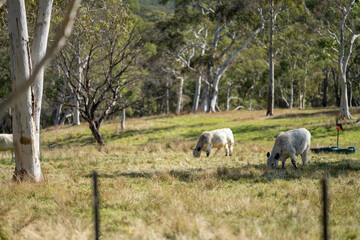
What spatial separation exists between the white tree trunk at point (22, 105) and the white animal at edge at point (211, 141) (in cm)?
690

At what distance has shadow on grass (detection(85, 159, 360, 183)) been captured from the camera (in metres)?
8.75

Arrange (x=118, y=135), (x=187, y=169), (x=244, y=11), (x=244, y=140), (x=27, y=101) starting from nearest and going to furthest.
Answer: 1. (x=27, y=101)
2. (x=187, y=169)
3. (x=244, y=140)
4. (x=118, y=135)
5. (x=244, y=11)

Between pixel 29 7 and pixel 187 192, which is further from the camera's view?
pixel 29 7

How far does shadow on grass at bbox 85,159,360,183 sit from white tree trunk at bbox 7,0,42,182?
1.89 m

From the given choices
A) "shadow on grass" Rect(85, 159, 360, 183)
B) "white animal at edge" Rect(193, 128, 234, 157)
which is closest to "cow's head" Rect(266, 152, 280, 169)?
"shadow on grass" Rect(85, 159, 360, 183)

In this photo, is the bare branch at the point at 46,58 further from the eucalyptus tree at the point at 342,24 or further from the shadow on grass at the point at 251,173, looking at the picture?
the eucalyptus tree at the point at 342,24

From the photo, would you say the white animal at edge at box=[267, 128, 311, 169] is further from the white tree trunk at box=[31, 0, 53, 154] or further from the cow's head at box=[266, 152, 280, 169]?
the white tree trunk at box=[31, 0, 53, 154]

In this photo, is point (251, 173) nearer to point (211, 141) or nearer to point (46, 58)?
point (211, 141)

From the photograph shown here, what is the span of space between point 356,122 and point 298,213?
1904 cm

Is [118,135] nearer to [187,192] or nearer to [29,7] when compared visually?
[29,7]

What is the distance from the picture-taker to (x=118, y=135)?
26.4 m

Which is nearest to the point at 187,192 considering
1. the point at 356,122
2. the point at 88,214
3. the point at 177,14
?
the point at 88,214

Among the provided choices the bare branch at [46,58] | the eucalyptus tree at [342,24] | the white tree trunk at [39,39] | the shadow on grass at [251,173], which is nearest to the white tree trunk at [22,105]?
the white tree trunk at [39,39]

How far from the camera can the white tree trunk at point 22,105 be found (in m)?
7.22
